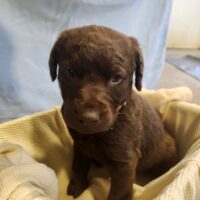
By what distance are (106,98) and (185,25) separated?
2.71m

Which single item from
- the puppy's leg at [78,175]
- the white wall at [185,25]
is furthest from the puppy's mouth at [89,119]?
the white wall at [185,25]

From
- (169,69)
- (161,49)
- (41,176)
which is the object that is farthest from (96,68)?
(169,69)

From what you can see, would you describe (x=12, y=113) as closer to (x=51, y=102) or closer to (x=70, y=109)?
(x=51, y=102)

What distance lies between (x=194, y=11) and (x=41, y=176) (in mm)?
2784

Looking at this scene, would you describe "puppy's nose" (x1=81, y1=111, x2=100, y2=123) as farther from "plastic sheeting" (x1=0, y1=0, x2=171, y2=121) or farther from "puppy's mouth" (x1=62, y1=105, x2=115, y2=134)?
"plastic sheeting" (x1=0, y1=0, x2=171, y2=121)

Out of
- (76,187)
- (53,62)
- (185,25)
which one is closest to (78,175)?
(76,187)

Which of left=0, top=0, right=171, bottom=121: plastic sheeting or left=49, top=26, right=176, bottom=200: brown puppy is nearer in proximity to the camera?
left=49, top=26, right=176, bottom=200: brown puppy

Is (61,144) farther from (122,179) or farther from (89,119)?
(89,119)

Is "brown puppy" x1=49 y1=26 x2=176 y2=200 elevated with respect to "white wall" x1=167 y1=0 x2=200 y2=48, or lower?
elevated

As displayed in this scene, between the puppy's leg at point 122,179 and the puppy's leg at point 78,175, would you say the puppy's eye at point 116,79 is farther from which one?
the puppy's leg at point 78,175

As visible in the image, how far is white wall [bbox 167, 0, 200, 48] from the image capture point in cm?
321

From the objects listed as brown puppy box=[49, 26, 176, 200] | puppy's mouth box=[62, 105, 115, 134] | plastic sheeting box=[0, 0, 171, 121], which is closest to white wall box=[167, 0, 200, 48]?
plastic sheeting box=[0, 0, 171, 121]

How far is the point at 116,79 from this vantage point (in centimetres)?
77

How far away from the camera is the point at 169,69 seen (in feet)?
8.52
